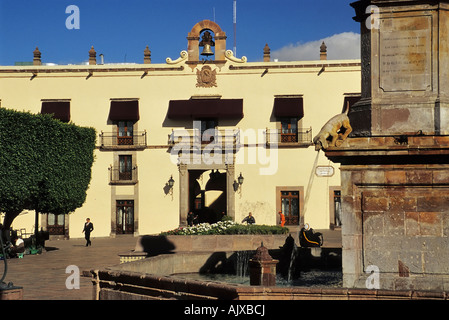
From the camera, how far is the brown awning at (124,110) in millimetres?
44625

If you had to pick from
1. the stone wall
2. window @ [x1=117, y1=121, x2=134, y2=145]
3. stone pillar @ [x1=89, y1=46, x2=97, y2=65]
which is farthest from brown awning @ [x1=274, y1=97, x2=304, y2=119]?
the stone wall

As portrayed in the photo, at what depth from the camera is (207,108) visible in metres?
44.2

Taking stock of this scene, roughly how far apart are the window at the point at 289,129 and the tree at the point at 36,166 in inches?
544

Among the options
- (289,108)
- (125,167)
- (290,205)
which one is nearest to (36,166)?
(125,167)

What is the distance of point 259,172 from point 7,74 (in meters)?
17.4

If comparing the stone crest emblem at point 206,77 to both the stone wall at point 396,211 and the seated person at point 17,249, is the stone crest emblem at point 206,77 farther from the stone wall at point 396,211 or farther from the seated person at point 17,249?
the stone wall at point 396,211

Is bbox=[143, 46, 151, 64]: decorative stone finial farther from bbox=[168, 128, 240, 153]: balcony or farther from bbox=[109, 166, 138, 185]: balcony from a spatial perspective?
bbox=[109, 166, 138, 185]: balcony

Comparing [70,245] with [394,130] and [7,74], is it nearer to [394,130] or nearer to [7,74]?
[7,74]

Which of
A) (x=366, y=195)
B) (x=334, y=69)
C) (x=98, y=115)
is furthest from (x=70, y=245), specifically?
(x=366, y=195)

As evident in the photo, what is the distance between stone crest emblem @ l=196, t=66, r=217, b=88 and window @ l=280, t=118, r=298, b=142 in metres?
5.04

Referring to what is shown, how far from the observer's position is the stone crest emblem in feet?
147

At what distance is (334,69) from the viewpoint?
4419cm

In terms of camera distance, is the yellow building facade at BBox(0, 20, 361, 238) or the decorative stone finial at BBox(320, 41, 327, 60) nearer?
the yellow building facade at BBox(0, 20, 361, 238)

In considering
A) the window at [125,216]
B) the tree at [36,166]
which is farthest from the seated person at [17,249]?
the window at [125,216]
